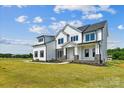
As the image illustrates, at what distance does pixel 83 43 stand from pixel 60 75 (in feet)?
16.1

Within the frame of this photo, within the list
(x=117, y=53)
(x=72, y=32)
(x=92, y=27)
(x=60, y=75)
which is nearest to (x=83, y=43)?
(x=72, y=32)

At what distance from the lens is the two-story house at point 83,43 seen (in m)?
15.6

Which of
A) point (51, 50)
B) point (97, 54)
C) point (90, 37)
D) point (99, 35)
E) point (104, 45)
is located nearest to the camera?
point (104, 45)

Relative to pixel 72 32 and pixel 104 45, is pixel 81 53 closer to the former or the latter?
pixel 72 32

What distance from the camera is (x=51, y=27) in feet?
50.3

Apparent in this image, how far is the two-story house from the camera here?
1558 centimetres

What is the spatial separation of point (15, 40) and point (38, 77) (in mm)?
3436

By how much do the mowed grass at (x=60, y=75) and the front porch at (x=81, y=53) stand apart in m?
1.35

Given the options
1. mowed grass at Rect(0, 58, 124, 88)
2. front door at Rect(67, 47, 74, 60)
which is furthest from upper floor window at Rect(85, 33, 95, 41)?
mowed grass at Rect(0, 58, 124, 88)

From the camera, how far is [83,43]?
Result: 56.7 ft

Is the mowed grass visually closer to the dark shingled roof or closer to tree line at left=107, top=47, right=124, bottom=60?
tree line at left=107, top=47, right=124, bottom=60

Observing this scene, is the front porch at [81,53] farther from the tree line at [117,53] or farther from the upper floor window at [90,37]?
the tree line at [117,53]
